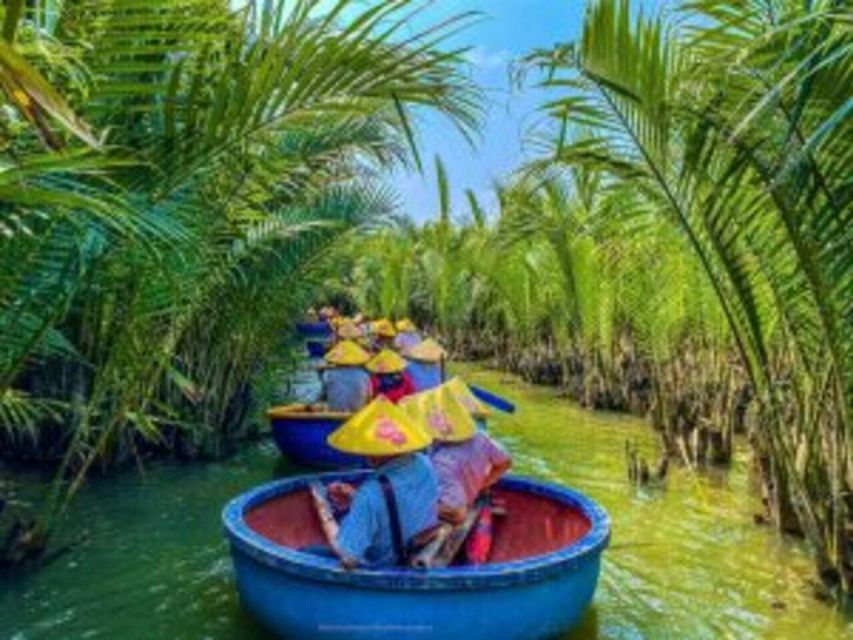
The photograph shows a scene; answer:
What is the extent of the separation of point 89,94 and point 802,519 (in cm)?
517

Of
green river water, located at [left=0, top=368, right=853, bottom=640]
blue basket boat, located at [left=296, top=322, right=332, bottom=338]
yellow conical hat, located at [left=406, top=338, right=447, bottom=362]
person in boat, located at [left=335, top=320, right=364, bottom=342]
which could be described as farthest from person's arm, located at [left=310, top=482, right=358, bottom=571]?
blue basket boat, located at [left=296, top=322, right=332, bottom=338]

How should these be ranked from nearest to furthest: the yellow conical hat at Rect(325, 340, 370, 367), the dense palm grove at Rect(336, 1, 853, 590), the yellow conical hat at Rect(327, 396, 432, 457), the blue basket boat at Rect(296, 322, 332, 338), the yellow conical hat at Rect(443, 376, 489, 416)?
the dense palm grove at Rect(336, 1, 853, 590)
the yellow conical hat at Rect(327, 396, 432, 457)
the yellow conical hat at Rect(443, 376, 489, 416)
the yellow conical hat at Rect(325, 340, 370, 367)
the blue basket boat at Rect(296, 322, 332, 338)

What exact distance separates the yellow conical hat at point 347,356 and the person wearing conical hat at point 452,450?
4430 mm

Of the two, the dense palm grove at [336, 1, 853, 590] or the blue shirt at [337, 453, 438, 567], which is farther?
the blue shirt at [337, 453, 438, 567]

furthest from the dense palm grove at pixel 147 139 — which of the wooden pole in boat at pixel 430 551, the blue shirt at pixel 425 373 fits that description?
the blue shirt at pixel 425 373

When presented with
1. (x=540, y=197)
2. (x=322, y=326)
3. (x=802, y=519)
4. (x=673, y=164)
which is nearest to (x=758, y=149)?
(x=673, y=164)

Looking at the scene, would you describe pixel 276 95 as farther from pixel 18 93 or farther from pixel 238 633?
pixel 238 633

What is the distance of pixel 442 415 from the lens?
239 inches

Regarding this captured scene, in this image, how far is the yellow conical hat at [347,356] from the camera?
10734mm

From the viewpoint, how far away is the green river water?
6016 millimetres

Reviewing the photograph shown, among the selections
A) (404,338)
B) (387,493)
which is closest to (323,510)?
(387,493)

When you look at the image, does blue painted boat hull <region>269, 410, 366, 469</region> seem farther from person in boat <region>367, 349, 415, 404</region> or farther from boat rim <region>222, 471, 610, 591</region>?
boat rim <region>222, 471, 610, 591</region>

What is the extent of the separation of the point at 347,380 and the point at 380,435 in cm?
567

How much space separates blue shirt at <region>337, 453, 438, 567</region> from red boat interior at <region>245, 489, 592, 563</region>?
179cm
